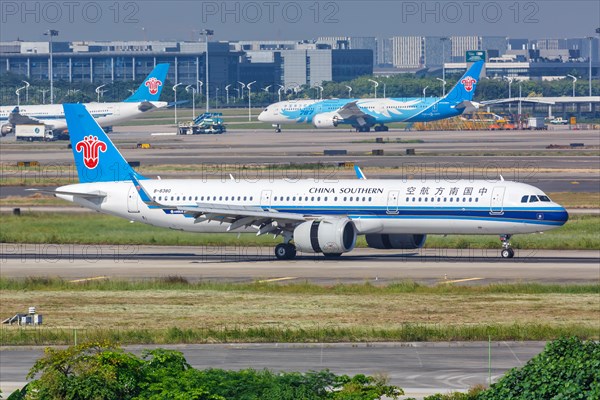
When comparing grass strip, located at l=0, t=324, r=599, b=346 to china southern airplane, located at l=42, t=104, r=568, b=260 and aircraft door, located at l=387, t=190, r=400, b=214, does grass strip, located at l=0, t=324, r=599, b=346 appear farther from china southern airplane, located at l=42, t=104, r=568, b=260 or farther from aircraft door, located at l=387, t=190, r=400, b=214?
aircraft door, located at l=387, t=190, r=400, b=214

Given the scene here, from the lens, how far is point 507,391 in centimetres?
1823

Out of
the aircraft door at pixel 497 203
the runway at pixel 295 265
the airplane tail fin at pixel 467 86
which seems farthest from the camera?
the airplane tail fin at pixel 467 86

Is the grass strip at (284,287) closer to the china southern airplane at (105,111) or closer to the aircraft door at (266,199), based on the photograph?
the aircraft door at (266,199)

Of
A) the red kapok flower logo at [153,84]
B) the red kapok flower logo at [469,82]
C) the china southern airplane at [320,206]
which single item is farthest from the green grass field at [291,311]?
the red kapok flower logo at [153,84]

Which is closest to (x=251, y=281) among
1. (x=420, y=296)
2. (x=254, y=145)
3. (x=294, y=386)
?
(x=420, y=296)

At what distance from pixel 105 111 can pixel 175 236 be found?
12172 centimetres

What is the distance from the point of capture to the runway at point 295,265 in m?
50.9

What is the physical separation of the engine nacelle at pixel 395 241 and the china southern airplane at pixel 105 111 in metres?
129

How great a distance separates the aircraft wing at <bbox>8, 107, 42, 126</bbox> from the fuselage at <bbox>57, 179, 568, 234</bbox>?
130 metres

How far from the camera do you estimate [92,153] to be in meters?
63.2

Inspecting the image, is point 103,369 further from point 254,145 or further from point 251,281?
point 254,145

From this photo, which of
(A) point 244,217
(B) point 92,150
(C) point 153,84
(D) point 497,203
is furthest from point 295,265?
(C) point 153,84

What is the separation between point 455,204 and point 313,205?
7.12m

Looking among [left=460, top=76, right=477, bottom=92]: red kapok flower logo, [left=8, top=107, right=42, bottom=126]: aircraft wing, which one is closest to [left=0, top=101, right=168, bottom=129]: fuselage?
[left=8, top=107, right=42, bottom=126]: aircraft wing
